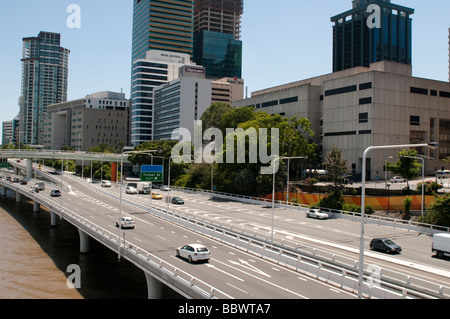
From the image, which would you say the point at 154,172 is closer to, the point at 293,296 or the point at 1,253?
the point at 1,253

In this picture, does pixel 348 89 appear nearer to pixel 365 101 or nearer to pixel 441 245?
pixel 365 101

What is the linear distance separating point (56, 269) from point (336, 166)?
3921 centimetres

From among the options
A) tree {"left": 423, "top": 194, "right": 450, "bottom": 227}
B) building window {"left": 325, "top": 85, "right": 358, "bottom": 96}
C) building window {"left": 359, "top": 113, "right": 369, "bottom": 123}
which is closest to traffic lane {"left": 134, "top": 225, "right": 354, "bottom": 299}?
tree {"left": 423, "top": 194, "right": 450, "bottom": 227}

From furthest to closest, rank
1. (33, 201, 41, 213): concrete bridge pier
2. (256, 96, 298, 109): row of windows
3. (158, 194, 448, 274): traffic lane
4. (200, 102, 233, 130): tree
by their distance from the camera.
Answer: (200, 102, 233, 130): tree < (256, 96, 298, 109): row of windows < (33, 201, 41, 213): concrete bridge pier < (158, 194, 448, 274): traffic lane

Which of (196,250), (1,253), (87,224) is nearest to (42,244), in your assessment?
(1,253)

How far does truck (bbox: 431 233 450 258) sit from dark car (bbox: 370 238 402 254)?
9.69 ft

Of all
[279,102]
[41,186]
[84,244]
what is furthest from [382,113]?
[41,186]

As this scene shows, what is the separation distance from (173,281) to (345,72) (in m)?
102

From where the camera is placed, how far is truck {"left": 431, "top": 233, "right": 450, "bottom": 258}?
34406 millimetres

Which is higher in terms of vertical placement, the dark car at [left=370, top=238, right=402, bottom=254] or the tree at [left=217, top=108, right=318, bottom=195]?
the tree at [left=217, top=108, right=318, bottom=195]

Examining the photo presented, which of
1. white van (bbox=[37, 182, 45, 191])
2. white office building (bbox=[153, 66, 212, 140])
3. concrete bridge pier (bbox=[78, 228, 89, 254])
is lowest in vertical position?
concrete bridge pier (bbox=[78, 228, 89, 254])

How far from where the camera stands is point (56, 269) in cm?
4197

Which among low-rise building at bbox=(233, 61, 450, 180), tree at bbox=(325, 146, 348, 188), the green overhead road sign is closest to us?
the green overhead road sign

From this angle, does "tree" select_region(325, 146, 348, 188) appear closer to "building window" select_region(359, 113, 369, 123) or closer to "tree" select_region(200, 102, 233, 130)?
"building window" select_region(359, 113, 369, 123)
